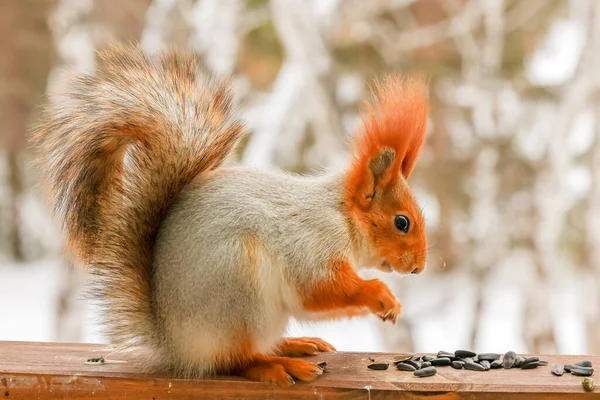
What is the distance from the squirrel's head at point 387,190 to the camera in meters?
1.17

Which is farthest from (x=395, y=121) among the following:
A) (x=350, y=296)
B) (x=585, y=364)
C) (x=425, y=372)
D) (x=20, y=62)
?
(x=20, y=62)

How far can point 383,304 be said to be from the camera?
3.61 ft

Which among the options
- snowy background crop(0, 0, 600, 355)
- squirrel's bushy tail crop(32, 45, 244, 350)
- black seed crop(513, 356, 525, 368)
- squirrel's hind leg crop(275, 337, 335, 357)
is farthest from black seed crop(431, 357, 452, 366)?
snowy background crop(0, 0, 600, 355)

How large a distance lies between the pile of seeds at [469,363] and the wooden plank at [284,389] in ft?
0.05

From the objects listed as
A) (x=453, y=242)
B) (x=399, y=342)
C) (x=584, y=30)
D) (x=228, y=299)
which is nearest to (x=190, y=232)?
(x=228, y=299)

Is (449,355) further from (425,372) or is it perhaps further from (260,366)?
(260,366)

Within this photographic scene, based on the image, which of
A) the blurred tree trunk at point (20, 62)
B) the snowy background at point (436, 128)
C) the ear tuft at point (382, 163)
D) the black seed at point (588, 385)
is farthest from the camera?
the blurred tree trunk at point (20, 62)

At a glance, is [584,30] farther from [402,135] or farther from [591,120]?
[402,135]

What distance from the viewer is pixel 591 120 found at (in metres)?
3.86

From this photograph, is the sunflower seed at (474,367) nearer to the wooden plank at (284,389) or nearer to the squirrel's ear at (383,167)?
the wooden plank at (284,389)

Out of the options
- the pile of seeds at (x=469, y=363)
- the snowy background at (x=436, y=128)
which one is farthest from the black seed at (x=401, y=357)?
the snowy background at (x=436, y=128)

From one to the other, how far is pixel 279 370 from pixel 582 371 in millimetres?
449

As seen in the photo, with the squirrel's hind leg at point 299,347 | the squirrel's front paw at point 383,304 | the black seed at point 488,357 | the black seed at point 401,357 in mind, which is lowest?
the black seed at point 488,357

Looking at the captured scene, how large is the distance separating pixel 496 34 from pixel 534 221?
3.17ft
